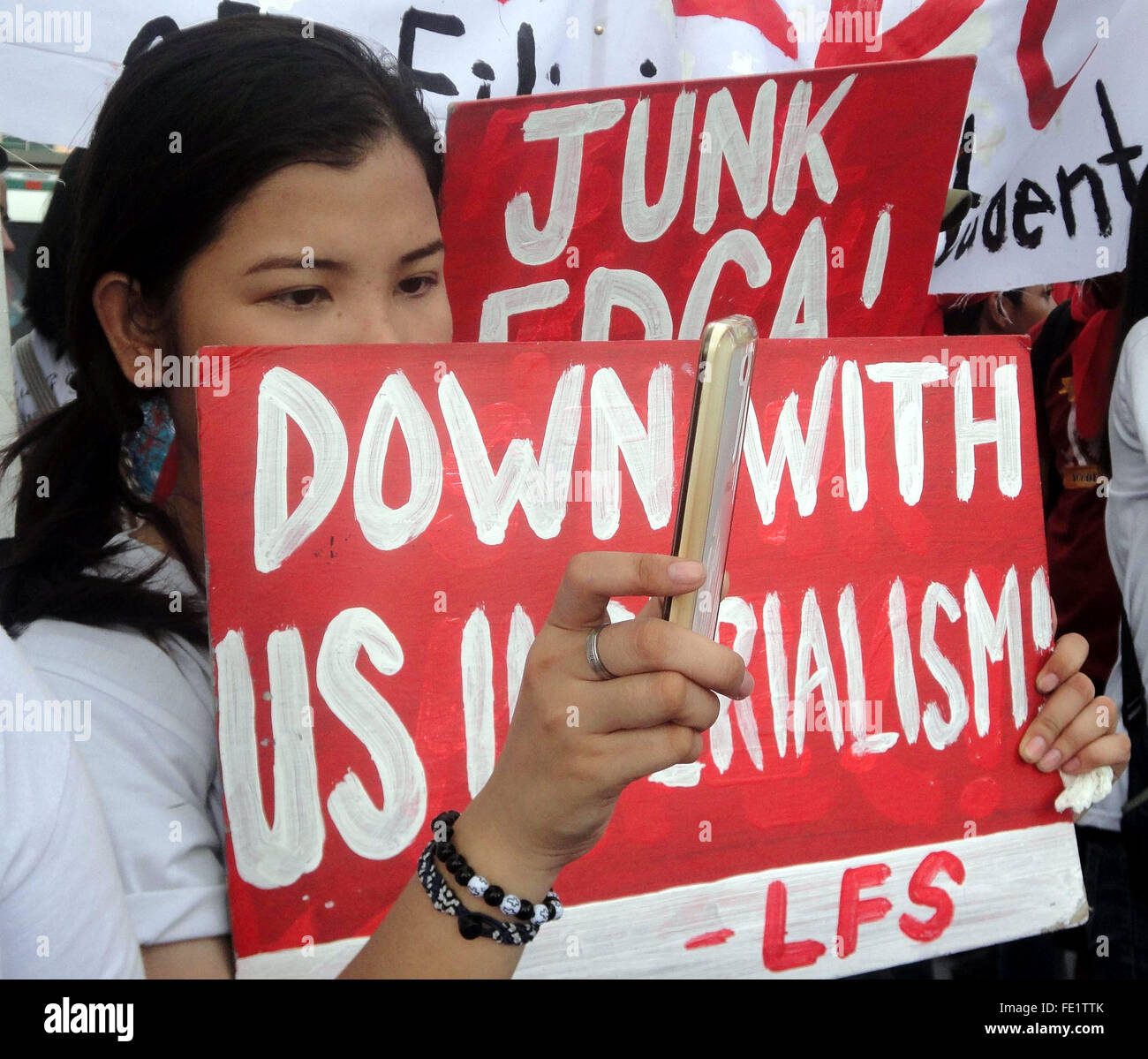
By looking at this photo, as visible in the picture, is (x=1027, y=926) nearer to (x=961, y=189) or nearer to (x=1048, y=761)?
(x=1048, y=761)

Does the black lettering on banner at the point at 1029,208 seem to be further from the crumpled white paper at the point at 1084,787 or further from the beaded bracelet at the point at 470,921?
the beaded bracelet at the point at 470,921

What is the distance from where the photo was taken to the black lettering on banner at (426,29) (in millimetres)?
963

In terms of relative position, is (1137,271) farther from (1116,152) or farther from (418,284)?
(418,284)

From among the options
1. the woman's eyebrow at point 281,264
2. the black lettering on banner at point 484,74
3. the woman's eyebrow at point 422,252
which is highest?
the black lettering on banner at point 484,74

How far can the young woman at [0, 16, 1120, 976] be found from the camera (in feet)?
2.44

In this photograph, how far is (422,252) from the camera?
851mm

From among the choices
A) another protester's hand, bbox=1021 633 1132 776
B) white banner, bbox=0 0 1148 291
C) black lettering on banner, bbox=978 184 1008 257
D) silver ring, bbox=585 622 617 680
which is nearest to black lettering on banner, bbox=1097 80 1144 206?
white banner, bbox=0 0 1148 291

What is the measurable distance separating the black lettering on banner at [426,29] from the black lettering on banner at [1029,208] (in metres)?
0.62

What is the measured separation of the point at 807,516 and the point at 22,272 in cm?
75

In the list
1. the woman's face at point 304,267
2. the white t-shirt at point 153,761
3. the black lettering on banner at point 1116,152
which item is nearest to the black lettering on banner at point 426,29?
the woman's face at point 304,267

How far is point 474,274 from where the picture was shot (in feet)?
3.19

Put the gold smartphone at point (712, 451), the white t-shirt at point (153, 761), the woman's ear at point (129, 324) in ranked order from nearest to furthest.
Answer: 1. the gold smartphone at point (712, 451)
2. the white t-shirt at point (153, 761)
3. the woman's ear at point (129, 324)

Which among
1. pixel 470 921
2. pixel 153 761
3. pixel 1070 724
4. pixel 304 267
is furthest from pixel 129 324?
pixel 1070 724
